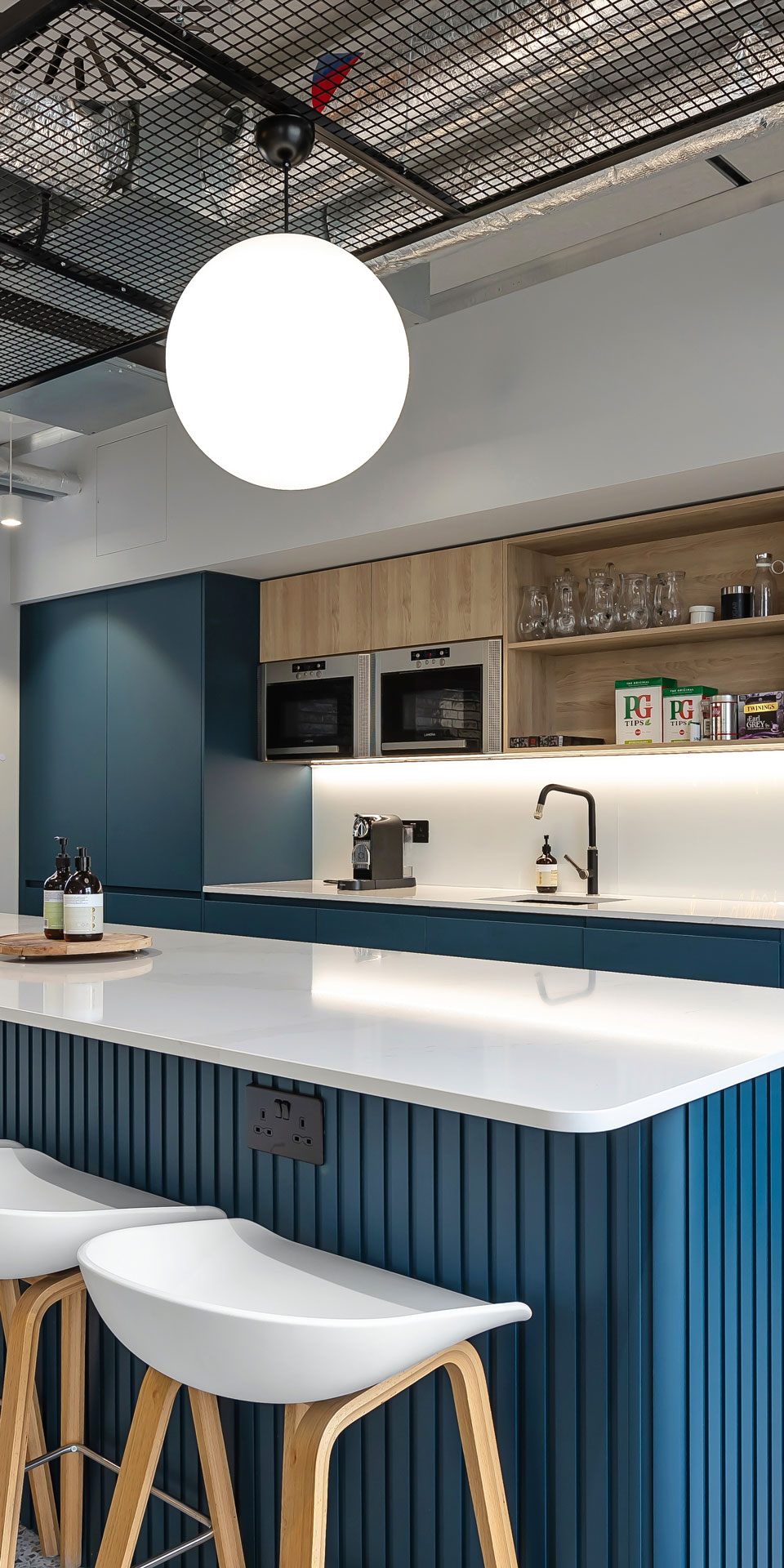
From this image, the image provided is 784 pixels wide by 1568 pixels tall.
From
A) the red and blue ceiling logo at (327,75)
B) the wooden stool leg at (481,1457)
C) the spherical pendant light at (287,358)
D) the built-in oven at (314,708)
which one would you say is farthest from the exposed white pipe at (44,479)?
the wooden stool leg at (481,1457)

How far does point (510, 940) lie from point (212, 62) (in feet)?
8.36

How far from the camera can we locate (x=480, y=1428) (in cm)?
125

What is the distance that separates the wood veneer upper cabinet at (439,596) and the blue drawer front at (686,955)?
1.16 metres

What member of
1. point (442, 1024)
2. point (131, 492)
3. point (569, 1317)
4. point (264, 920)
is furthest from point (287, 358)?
point (131, 492)

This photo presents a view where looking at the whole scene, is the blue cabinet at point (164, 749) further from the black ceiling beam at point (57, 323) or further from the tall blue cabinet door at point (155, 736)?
the black ceiling beam at point (57, 323)

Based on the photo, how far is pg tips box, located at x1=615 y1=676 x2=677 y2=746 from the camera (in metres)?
3.88

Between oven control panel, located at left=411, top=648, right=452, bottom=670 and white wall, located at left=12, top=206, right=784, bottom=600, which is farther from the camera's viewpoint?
oven control panel, located at left=411, top=648, right=452, bottom=670

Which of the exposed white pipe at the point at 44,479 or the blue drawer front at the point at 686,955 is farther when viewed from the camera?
the exposed white pipe at the point at 44,479

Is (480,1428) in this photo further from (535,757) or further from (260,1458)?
(535,757)

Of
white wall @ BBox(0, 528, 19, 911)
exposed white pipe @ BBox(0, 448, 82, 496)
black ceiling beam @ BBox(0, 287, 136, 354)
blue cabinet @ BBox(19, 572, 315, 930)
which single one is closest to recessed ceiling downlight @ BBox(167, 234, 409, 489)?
black ceiling beam @ BBox(0, 287, 136, 354)

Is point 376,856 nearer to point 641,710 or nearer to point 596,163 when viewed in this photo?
point 641,710

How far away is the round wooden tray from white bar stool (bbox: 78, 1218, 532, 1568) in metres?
1.07

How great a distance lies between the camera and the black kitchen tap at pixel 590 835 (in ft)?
13.6

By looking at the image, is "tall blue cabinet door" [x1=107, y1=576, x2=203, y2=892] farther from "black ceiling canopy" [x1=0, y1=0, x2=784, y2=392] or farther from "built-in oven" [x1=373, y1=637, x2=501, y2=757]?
"black ceiling canopy" [x1=0, y1=0, x2=784, y2=392]
